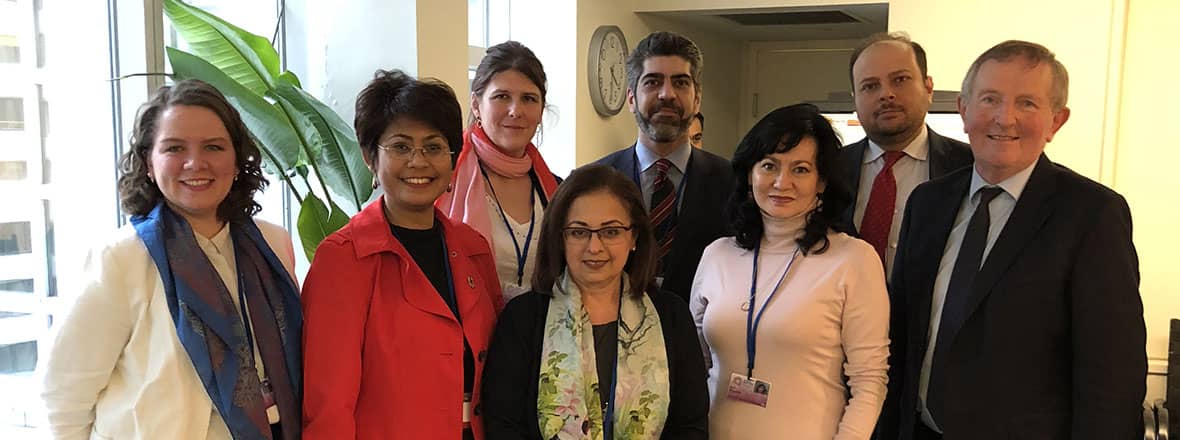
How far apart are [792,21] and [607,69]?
153 cm

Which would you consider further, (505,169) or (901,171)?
(901,171)

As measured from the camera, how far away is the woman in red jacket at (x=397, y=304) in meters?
1.60

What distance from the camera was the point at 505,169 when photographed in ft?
7.23

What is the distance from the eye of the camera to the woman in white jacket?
1429 mm

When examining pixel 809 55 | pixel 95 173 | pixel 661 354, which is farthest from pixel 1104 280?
pixel 809 55

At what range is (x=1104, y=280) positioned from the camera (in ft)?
5.18

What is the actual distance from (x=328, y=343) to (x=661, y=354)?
65 cm

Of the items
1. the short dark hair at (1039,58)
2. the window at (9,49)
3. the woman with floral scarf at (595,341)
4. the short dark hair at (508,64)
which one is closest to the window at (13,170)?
the window at (9,49)

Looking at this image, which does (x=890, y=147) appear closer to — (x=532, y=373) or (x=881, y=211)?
(x=881, y=211)

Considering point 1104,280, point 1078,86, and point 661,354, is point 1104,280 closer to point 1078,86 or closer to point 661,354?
point 661,354

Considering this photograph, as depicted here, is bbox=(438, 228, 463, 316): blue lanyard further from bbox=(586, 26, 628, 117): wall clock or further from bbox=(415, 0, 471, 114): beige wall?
bbox=(586, 26, 628, 117): wall clock

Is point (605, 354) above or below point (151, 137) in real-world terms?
below

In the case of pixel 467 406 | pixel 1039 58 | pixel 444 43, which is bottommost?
pixel 467 406

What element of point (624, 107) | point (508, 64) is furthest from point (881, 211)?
point (624, 107)
